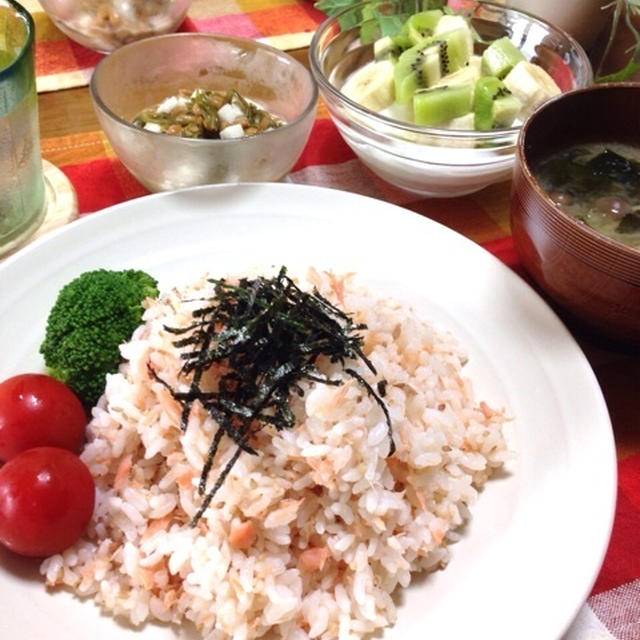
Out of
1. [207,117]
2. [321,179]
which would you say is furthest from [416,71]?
[207,117]

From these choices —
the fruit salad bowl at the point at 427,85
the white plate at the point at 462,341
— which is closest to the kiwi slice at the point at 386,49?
the fruit salad bowl at the point at 427,85

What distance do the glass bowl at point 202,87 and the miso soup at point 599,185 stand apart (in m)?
0.76

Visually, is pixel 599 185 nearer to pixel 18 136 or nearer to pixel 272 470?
pixel 272 470

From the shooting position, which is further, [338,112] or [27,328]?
[338,112]

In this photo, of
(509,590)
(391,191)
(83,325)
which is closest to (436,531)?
(509,590)

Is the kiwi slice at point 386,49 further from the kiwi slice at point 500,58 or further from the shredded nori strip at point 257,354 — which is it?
the shredded nori strip at point 257,354

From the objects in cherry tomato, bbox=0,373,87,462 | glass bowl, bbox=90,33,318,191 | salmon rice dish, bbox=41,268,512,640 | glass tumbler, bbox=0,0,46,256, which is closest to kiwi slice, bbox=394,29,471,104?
glass bowl, bbox=90,33,318,191

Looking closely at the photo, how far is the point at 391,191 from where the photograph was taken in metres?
2.51

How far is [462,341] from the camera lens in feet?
6.26

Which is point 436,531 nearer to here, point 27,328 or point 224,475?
point 224,475

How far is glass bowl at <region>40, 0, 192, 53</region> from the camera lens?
2904mm

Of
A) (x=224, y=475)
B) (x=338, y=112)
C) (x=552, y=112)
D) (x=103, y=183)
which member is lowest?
(x=103, y=183)

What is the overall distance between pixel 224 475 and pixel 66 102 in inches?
73.3

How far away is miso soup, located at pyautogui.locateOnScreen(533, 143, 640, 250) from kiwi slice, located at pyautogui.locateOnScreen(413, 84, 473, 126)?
1.35 feet
